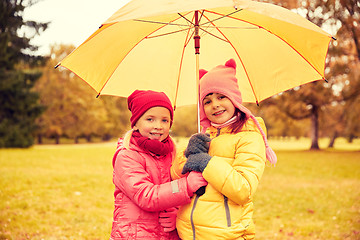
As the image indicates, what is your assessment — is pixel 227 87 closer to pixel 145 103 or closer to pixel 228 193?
pixel 145 103

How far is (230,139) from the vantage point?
2.37 m

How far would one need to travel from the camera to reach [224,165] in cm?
214

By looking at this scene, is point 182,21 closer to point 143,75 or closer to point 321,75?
point 143,75

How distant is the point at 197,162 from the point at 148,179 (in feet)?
1.45

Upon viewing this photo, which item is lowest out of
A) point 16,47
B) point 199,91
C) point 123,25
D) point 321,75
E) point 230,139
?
point 230,139

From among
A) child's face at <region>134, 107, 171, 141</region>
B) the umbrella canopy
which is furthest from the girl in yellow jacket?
the umbrella canopy

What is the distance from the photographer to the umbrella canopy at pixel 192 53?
2988 mm

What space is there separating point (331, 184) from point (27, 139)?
26.8m

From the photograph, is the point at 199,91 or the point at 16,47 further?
the point at 16,47

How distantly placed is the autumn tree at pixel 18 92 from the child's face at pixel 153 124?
25212 millimetres

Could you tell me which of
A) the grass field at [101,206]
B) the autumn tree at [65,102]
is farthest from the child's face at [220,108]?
the autumn tree at [65,102]

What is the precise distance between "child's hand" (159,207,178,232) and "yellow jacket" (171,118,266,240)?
3.7 inches

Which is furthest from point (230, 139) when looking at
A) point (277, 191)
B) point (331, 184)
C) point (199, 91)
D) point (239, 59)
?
point (331, 184)

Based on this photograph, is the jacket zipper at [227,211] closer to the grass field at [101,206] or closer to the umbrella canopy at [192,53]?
the umbrella canopy at [192,53]
